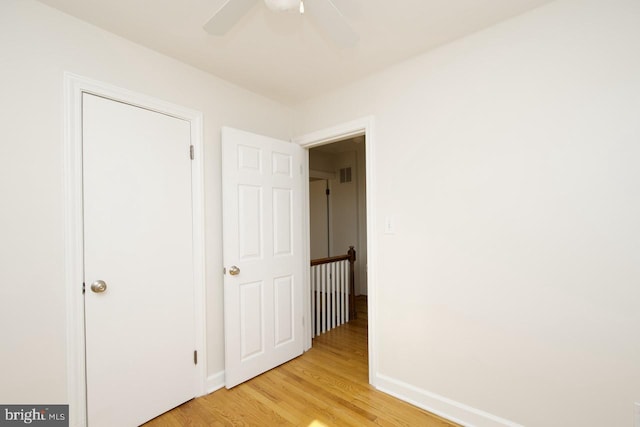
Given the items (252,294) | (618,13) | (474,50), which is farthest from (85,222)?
(618,13)

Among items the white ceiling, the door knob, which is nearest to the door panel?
the door knob

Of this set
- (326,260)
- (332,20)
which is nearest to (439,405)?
(326,260)

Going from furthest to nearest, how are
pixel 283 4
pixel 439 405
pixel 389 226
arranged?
pixel 389 226, pixel 439 405, pixel 283 4

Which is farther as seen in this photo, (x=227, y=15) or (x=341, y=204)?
(x=341, y=204)

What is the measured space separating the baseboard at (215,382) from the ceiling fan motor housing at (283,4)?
2478 mm

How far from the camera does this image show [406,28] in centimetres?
177

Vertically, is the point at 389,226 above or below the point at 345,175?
below

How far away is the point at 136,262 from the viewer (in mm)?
1861

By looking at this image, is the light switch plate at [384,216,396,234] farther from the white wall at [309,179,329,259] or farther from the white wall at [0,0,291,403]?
the white wall at [309,179,329,259]

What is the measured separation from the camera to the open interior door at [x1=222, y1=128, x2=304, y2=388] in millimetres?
2277

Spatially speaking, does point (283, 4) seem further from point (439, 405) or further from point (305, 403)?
point (439, 405)

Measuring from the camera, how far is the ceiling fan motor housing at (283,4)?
4.02 feet

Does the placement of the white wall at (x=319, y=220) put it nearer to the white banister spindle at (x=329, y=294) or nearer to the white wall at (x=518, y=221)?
the white banister spindle at (x=329, y=294)

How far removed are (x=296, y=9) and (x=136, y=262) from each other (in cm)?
175
